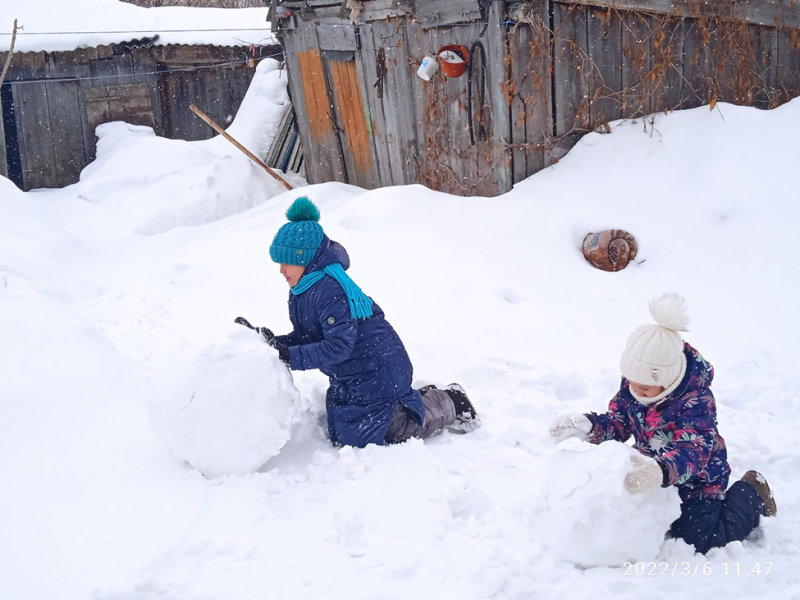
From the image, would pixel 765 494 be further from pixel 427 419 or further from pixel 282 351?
pixel 282 351

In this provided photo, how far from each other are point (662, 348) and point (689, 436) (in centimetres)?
35

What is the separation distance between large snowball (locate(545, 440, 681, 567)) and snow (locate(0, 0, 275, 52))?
1078 cm

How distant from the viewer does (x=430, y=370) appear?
14.1ft

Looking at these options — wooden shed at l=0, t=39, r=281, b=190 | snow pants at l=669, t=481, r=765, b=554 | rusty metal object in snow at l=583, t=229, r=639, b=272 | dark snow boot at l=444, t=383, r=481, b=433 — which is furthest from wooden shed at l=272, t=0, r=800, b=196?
wooden shed at l=0, t=39, r=281, b=190

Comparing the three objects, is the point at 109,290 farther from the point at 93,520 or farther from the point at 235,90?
the point at 235,90

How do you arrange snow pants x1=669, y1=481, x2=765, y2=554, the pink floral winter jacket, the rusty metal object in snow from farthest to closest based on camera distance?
the rusty metal object in snow < snow pants x1=669, y1=481, x2=765, y2=554 < the pink floral winter jacket

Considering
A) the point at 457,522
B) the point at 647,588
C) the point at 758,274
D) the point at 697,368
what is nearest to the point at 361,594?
the point at 457,522

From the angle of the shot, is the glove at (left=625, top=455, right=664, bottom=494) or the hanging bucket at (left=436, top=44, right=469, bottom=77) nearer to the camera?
the glove at (left=625, top=455, right=664, bottom=494)

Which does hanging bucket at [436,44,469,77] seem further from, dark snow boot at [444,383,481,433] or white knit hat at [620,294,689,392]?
white knit hat at [620,294,689,392]

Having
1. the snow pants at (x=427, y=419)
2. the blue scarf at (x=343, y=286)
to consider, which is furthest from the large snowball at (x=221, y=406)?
the snow pants at (x=427, y=419)

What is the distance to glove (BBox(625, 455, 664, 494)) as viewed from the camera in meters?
2.39

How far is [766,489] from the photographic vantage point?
2.75 meters

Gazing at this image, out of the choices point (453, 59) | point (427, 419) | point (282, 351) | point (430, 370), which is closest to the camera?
point (282, 351)

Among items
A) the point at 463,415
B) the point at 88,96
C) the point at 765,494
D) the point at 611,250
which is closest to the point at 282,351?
the point at 463,415
